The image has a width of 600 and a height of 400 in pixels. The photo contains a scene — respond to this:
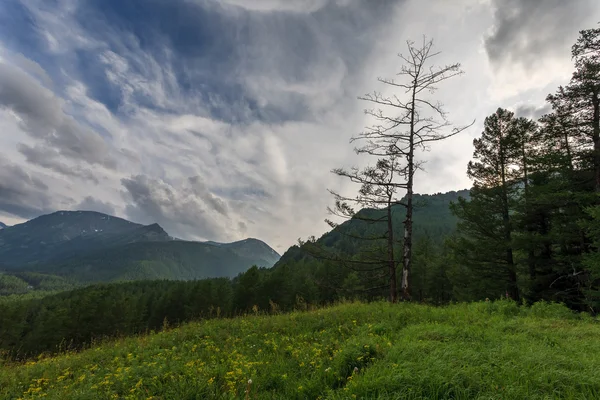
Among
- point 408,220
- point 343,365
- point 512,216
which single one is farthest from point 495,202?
point 343,365

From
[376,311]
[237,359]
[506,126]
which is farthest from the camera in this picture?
[506,126]

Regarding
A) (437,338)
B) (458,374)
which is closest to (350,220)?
(437,338)

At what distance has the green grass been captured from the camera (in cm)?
386

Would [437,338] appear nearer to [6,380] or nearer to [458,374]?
[458,374]

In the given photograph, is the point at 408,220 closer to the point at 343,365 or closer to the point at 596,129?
the point at 343,365

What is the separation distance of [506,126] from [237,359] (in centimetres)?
2244

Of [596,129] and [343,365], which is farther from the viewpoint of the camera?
[596,129]

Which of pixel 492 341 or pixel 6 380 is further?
pixel 6 380

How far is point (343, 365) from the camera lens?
16.2 feet

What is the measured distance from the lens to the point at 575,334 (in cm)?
662

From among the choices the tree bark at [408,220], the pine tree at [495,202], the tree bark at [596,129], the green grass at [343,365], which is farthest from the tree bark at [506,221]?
the green grass at [343,365]

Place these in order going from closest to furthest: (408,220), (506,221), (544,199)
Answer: (408,220) < (544,199) < (506,221)

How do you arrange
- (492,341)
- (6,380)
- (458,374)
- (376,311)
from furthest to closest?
A: (376,311) → (6,380) → (492,341) → (458,374)

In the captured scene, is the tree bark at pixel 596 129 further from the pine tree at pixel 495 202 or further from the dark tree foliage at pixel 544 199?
the pine tree at pixel 495 202
